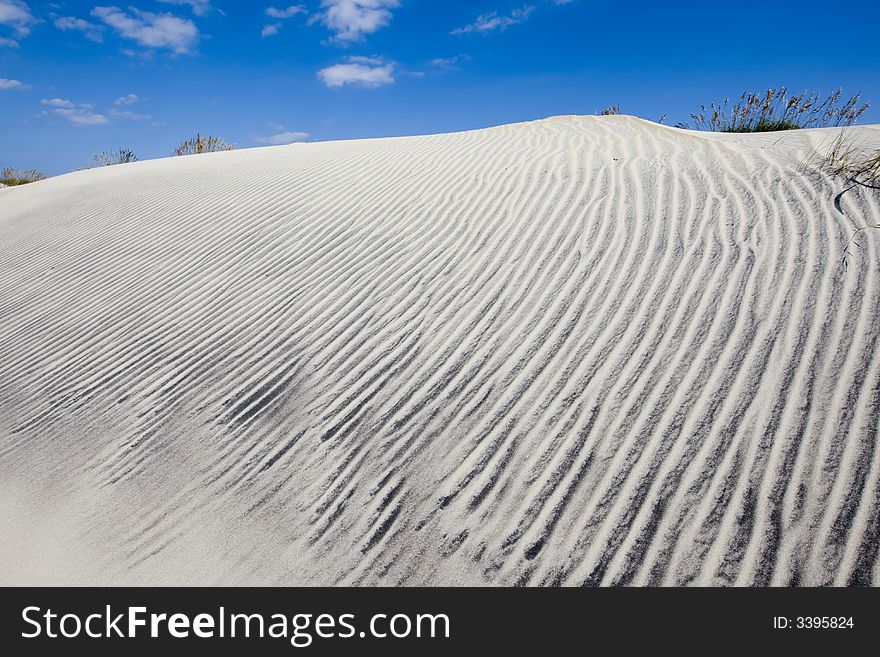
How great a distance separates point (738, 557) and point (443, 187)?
4.50 metres

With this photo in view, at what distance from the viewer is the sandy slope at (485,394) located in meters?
2.31

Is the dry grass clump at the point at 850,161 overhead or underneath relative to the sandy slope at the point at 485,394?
overhead

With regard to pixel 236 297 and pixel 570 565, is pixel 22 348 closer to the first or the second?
pixel 236 297

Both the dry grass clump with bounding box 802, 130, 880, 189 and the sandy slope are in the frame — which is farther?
the dry grass clump with bounding box 802, 130, 880, 189

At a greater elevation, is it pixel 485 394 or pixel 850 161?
pixel 850 161

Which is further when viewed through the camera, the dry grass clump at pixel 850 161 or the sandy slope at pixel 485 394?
the dry grass clump at pixel 850 161

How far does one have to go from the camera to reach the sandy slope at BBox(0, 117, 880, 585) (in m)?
2.31

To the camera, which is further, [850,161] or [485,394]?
[850,161]

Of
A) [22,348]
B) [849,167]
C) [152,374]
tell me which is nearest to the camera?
[152,374]

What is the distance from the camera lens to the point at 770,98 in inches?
348

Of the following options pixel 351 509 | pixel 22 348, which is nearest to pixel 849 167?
pixel 351 509

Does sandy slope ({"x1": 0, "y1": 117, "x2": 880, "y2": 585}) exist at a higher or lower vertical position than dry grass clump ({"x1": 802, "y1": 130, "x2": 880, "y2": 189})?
lower

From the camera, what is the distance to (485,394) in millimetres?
3012
